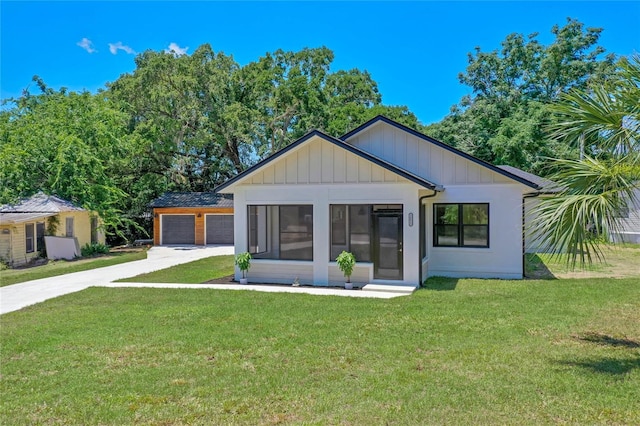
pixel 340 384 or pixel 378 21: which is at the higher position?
pixel 378 21

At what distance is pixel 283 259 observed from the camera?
42.4ft

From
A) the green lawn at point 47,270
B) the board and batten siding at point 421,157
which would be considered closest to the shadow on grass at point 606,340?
the board and batten siding at point 421,157

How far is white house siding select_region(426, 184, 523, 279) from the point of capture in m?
13.1

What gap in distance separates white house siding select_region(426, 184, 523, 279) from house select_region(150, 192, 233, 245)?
1603 cm

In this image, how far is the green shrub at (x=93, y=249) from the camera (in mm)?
21688

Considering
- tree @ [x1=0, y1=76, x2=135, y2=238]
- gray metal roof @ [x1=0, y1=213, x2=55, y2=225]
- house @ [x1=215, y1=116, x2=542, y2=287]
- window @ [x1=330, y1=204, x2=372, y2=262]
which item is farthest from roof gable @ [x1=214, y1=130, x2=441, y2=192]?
tree @ [x1=0, y1=76, x2=135, y2=238]

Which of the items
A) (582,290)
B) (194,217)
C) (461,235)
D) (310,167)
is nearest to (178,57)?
(194,217)

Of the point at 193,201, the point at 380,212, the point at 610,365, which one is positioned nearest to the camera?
the point at 610,365

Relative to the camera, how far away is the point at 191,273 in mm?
14742

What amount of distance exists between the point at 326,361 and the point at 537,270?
11247 millimetres

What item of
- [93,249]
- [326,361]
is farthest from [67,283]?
[326,361]

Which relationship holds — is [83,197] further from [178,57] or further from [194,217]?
[178,57]

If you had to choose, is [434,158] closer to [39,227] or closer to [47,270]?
[47,270]

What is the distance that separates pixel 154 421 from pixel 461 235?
37.2ft
